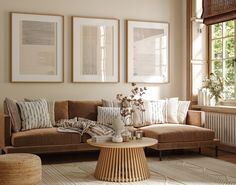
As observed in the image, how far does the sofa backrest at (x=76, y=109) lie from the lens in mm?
5869

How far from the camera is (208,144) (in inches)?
222

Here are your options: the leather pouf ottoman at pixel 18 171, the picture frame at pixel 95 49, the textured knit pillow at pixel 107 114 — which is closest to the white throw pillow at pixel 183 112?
the textured knit pillow at pixel 107 114

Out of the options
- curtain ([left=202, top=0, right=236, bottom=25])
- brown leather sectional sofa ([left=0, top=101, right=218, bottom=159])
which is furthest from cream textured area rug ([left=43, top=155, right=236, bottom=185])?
curtain ([left=202, top=0, right=236, bottom=25])

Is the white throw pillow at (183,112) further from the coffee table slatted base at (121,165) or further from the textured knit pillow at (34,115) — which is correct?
the coffee table slatted base at (121,165)

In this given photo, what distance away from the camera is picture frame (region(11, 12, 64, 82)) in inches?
233

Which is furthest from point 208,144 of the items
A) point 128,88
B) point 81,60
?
point 81,60

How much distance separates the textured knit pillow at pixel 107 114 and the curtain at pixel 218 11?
202 centimetres

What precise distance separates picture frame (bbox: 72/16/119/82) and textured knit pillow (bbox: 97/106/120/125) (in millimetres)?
669

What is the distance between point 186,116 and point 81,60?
1838mm

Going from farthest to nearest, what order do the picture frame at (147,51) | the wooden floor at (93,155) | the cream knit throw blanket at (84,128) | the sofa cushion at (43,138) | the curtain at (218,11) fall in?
the picture frame at (147,51) → the curtain at (218,11) → the wooden floor at (93,155) → the cream knit throw blanket at (84,128) → the sofa cushion at (43,138)

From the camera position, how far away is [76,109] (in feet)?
19.5

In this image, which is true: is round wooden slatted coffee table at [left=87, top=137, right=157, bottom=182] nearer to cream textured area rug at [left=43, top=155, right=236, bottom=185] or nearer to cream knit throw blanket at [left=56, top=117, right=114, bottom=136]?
cream textured area rug at [left=43, top=155, right=236, bottom=185]

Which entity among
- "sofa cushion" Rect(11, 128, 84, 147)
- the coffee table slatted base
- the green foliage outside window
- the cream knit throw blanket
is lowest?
the coffee table slatted base

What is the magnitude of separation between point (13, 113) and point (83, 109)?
1.06m
